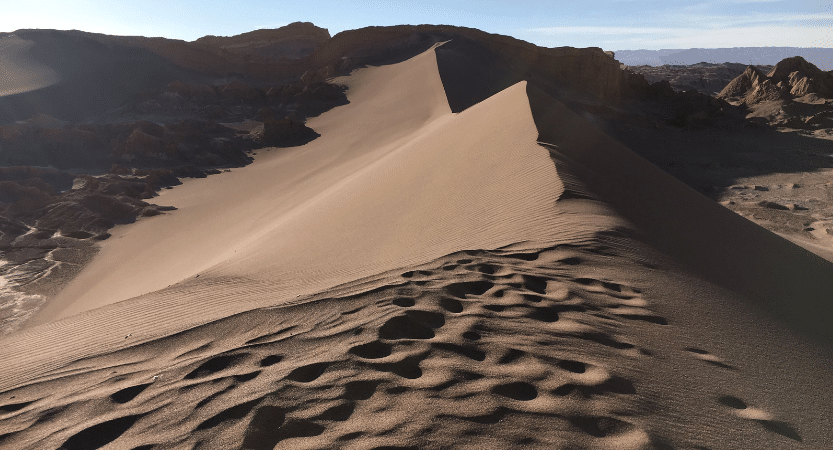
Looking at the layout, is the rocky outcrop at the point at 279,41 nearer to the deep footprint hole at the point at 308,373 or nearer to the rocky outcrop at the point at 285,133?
the rocky outcrop at the point at 285,133

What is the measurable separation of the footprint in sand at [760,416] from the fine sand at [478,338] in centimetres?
2

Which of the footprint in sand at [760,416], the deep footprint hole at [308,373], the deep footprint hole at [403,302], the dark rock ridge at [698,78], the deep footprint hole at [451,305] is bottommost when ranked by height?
the footprint in sand at [760,416]

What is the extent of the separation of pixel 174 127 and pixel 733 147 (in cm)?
2295

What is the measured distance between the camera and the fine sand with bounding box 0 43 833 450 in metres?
2.43

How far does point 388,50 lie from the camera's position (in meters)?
30.2

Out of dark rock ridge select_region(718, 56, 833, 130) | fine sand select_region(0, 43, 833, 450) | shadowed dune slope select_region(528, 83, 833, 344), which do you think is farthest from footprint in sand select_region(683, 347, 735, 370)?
dark rock ridge select_region(718, 56, 833, 130)

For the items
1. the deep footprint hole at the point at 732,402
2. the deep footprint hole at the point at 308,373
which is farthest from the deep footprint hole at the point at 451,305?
the deep footprint hole at the point at 732,402

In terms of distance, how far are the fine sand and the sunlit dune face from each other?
2560 centimetres

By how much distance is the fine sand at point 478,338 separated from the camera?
2428 mm

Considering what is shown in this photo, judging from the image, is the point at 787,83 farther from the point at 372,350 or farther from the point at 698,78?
the point at 372,350

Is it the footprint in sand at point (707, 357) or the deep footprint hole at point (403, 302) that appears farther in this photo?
the deep footprint hole at point (403, 302)

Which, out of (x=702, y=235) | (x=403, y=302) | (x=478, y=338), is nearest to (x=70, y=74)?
(x=403, y=302)

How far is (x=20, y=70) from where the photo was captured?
2661 cm

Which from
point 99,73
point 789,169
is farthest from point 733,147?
point 99,73
